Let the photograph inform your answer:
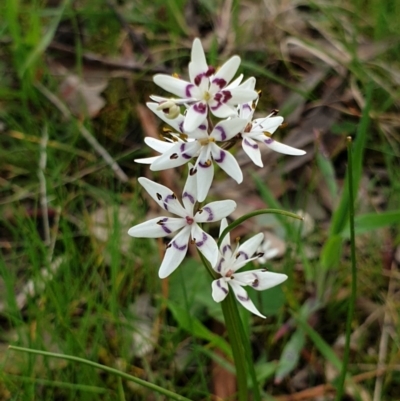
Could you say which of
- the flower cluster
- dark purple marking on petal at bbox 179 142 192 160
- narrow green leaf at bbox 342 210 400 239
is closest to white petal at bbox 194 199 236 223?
the flower cluster

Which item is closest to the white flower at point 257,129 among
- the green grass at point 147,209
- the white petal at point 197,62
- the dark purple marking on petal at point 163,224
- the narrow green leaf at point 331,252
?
the white petal at point 197,62

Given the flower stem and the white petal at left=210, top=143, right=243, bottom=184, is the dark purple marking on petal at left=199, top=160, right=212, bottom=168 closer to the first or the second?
the white petal at left=210, top=143, right=243, bottom=184

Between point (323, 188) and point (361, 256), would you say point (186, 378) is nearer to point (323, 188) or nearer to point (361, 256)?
point (361, 256)

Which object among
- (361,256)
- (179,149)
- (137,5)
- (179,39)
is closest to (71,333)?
(179,149)

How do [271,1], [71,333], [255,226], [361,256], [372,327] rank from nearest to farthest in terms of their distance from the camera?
1. [71,333]
2. [372,327]
3. [361,256]
4. [255,226]
5. [271,1]

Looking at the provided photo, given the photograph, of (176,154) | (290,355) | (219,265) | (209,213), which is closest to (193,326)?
(290,355)

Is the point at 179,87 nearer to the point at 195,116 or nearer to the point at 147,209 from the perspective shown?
the point at 195,116

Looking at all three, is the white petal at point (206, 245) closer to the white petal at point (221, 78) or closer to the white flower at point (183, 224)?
the white flower at point (183, 224)
